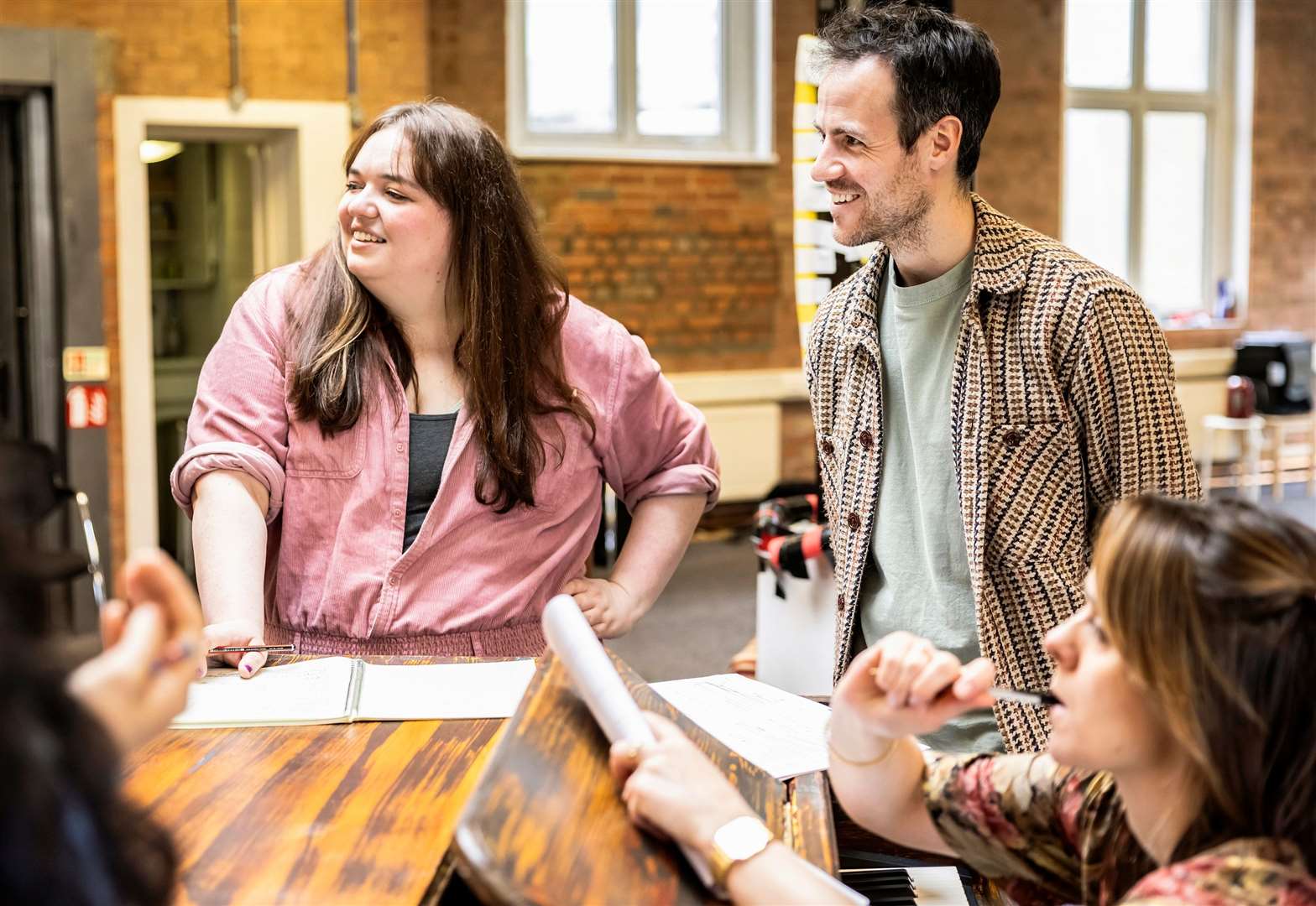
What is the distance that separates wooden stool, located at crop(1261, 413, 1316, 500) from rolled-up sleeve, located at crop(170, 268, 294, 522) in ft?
28.5

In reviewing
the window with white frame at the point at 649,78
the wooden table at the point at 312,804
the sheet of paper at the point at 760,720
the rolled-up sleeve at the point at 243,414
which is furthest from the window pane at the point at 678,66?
the wooden table at the point at 312,804

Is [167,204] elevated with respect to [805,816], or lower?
elevated

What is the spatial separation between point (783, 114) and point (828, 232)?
175 inches

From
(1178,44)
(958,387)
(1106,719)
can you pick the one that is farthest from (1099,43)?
(1106,719)

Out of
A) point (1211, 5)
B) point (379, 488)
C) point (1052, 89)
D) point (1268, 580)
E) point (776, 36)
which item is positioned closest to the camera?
point (1268, 580)

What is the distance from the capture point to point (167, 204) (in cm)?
764

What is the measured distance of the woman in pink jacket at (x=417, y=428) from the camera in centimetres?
204

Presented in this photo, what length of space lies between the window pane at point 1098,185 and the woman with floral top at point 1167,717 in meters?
9.50

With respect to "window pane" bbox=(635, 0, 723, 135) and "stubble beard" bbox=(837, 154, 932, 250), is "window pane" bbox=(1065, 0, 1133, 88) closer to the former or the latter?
"window pane" bbox=(635, 0, 723, 135)

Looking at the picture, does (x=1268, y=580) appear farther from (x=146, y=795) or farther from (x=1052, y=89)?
(x=1052, y=89)

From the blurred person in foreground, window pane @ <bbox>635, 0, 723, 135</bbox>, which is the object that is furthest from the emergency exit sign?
the blurred person in foreground

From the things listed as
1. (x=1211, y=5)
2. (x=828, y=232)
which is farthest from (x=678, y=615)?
(x=1211, y=5)

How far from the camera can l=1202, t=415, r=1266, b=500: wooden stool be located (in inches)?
375

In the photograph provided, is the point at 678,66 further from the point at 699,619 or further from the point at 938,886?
the point at 938,886
